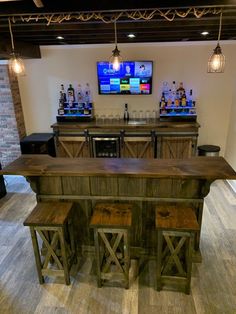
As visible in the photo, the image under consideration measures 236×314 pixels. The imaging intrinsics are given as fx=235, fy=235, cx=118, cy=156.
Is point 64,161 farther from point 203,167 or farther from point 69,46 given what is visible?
point 69,46

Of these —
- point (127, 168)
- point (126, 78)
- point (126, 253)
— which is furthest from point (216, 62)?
point (126, 78)

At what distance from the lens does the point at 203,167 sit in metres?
2.38

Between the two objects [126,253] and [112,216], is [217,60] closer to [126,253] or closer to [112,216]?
[112,216]

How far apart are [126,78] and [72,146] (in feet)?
5.79

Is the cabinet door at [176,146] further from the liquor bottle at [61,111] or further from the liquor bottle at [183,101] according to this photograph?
the liquor bottle at [61,111]

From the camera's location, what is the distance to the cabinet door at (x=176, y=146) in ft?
14.9

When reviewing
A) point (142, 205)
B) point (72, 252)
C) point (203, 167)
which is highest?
point (203, 167)

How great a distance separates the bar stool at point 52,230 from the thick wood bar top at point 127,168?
1.25 ft

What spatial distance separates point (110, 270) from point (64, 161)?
1.31m

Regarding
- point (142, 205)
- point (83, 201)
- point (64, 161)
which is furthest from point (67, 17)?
point (142, 205)

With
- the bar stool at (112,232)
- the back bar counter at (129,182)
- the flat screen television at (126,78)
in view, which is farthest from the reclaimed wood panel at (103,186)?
the flat screen television at (126,78)

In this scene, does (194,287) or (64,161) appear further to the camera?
(64,161)

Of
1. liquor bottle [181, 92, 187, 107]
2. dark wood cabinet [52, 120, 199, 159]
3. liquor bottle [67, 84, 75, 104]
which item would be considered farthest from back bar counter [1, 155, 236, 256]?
liquor bottle [67, 84, 75, 104]

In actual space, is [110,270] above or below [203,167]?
below
